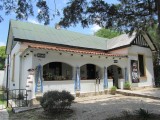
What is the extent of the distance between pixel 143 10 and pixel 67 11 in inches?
130

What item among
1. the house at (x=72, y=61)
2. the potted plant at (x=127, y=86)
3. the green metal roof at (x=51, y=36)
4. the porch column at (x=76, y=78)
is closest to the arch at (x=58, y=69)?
the house at (x=72, y=61)

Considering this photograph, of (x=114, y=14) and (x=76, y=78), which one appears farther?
(x=76, y=78)

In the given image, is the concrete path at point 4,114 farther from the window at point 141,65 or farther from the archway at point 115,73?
the window at point 141,65

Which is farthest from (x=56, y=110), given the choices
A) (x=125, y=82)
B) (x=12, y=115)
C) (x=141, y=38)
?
(x=141, y=38)

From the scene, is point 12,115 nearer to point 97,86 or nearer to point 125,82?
point 97,86

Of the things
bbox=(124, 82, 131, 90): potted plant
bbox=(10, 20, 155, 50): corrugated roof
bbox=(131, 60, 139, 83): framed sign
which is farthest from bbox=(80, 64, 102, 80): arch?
bbox=(131, 60, 139, 83): framed sign

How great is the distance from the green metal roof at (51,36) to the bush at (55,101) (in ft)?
24.1

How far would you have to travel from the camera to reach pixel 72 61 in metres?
13.4

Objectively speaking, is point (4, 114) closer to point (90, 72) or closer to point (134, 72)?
point (90, 72)

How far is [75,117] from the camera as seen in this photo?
316 inches

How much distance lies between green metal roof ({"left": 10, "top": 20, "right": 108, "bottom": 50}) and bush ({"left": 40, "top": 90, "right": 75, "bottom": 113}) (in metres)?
7.36

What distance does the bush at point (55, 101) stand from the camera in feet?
27.5

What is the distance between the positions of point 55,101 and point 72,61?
522 cm

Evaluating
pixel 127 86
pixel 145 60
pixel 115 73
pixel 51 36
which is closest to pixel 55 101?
pixel 127 86
